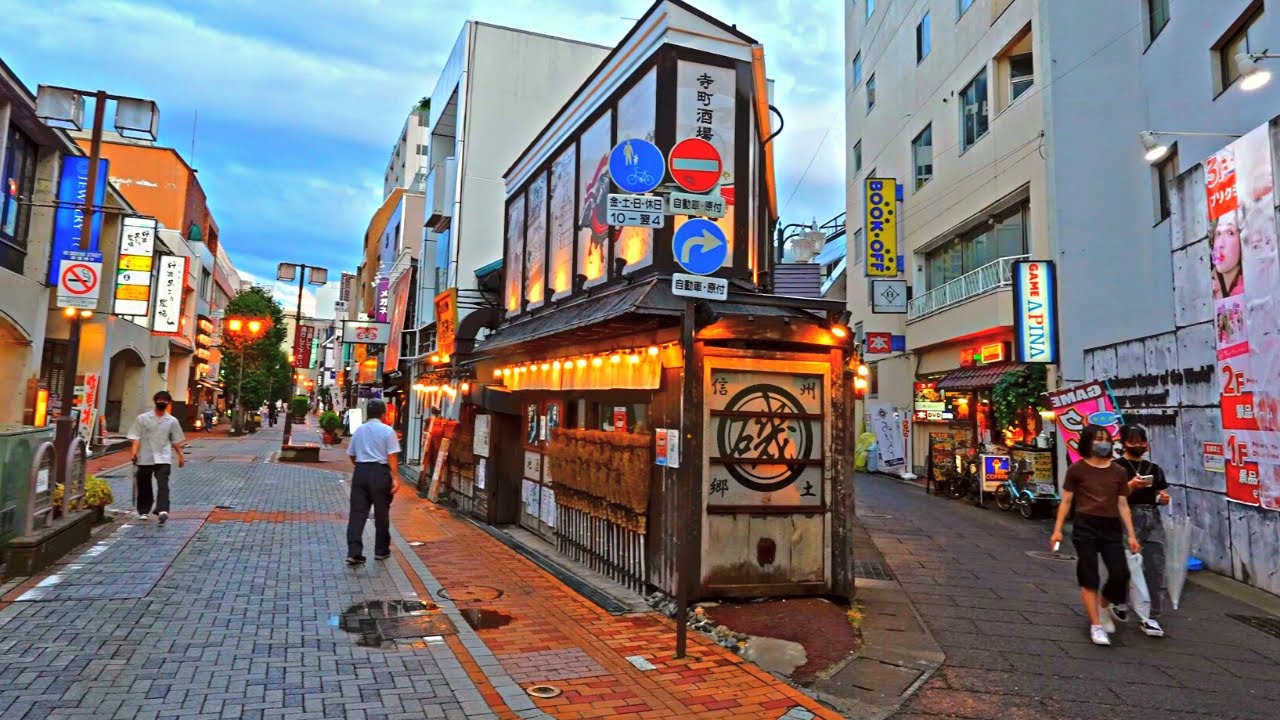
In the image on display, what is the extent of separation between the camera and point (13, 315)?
1742cm

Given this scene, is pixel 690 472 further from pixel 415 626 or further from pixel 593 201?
pixel 593 201

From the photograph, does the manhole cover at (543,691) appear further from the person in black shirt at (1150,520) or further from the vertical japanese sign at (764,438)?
the person in black shirt at (1150,520)

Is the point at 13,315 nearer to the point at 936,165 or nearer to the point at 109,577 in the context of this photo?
the point at 109,577

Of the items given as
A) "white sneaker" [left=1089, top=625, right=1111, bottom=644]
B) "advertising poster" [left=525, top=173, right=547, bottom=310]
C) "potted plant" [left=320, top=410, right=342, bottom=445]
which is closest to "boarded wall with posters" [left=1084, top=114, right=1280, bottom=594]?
"white sneaker" [left=1089, top=625, right=1111, bottom=644]

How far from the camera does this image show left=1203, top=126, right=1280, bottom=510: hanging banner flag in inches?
298

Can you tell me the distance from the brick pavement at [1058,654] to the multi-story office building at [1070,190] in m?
2.07

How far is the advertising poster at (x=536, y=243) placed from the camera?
12.4 meters

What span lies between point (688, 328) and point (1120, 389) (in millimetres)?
8364

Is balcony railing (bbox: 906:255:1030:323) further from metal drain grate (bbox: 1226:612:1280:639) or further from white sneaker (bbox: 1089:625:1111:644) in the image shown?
white sneaker (bbox: 1089:625:1111:644)

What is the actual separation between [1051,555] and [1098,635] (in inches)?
182

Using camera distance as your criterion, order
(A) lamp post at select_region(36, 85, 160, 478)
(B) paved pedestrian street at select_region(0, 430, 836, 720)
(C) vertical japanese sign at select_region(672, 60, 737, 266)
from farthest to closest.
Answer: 1. (A) lamp post at select_region(36, 85, 160, 478)
2. (C) vertical japanese sign at select_region(672, 60, 737, 266)
3. (B) paved pedestrian street at select_region(0, 430, 836, 720)

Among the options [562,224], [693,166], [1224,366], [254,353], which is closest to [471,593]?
[693,166]

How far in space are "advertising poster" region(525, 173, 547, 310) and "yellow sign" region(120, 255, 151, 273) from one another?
1650cm

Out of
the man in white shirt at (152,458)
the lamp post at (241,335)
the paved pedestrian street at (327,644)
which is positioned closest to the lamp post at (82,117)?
the man in white shirt at (152,458)
